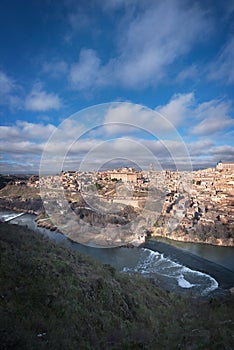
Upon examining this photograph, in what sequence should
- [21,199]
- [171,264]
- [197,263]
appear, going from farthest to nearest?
[21,199]
[197,263]
[171,264]

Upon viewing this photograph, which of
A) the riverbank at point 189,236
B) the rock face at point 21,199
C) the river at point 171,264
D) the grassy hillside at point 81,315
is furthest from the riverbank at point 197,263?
the rock face at point 21,199

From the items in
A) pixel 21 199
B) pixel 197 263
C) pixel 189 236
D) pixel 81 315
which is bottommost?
pixel 197 263

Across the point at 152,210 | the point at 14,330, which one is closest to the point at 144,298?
the point at 14,330

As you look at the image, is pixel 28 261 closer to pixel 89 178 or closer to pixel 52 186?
pixel 89 178

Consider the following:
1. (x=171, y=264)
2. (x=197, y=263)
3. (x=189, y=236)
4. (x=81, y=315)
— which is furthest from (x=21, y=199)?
(x=81, y=315)

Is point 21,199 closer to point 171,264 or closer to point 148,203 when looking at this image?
point 148,203

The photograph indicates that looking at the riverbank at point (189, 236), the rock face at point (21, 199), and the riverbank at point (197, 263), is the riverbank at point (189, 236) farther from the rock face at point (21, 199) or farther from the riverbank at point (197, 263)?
the rock face at point (21, 199)
